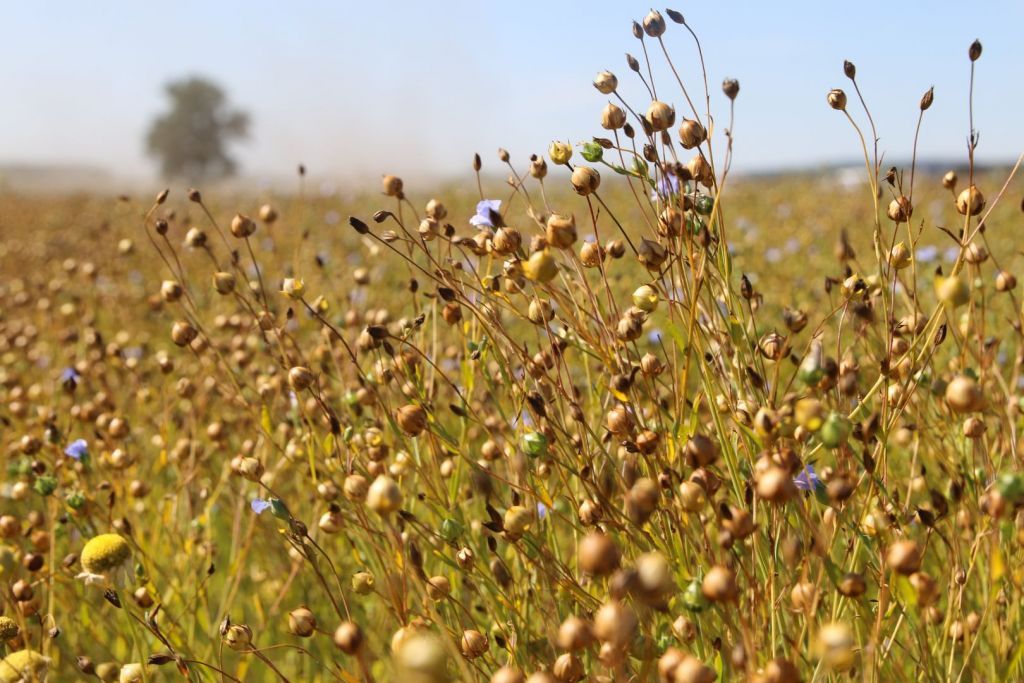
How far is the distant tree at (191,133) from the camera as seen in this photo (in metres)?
28.6

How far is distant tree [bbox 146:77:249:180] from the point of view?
1126 inches

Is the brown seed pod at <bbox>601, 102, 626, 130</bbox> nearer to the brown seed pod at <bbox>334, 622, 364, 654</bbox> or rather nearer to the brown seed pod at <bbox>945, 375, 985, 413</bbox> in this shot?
the brown seed pod at <bbox>945, 375, 985, 413</bbox>

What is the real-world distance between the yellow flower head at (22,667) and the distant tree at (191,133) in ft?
97.3

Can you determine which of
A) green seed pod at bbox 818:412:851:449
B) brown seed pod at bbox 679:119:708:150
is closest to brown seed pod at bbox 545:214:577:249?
Answer: brown seed pod at bbox 679:119:708:150

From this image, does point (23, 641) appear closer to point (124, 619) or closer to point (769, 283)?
point (124, 619)

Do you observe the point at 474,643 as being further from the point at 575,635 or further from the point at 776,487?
the point at 776,487

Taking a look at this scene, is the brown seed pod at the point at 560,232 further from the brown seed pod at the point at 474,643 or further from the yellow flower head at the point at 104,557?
the yellow flower head at the point at 104,557

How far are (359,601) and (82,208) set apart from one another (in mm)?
8660

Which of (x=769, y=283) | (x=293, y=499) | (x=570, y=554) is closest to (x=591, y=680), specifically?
(x=570, y=554)

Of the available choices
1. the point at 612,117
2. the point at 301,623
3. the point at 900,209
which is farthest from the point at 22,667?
the point at 900,209

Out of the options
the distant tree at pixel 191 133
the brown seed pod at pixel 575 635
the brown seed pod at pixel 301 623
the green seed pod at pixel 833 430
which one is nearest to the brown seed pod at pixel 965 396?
the green seed pod at pixel 833 430

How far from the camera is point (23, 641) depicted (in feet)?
3.72

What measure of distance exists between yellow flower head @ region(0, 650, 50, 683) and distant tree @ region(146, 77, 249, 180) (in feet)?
97.3

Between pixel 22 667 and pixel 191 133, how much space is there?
30650 mm
